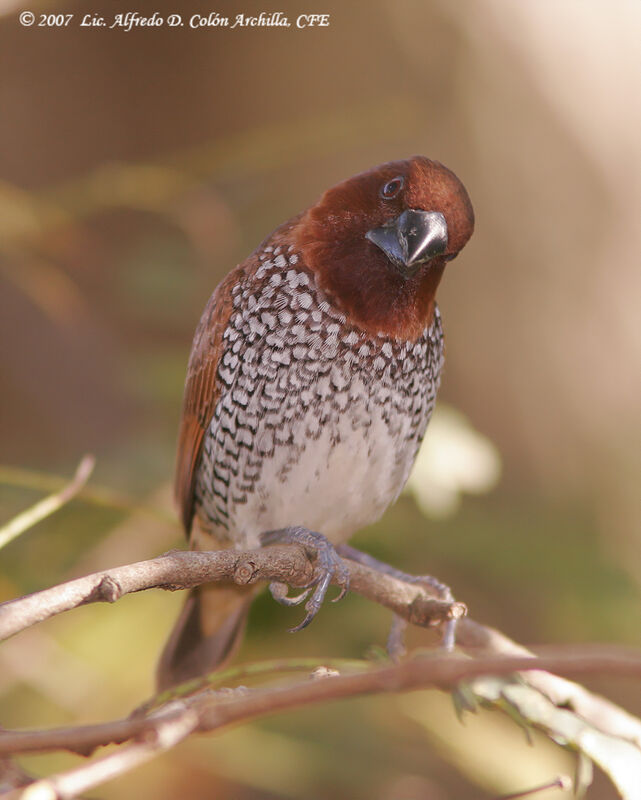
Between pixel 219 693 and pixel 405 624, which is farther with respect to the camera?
pixel 405 624

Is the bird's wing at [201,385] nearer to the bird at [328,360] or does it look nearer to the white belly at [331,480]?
the bird at [328,360]

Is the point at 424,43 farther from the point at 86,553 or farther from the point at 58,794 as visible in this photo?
the point at 58,794

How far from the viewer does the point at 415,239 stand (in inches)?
89.4

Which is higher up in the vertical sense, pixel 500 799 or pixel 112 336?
pixel 112 336

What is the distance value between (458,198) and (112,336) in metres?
2.81

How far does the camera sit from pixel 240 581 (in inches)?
68.7

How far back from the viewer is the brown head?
2283mm

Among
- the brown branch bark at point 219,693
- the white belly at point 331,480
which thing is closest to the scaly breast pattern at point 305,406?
the white belly at point 331,480

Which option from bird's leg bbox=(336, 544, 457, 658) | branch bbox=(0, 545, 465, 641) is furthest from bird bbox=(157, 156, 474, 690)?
bird's leg bbox=(336, 544, 457, 658)

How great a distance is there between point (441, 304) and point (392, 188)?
2.63m

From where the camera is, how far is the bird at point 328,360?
2371mm

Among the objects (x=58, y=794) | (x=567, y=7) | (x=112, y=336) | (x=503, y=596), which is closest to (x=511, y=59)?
(x=567, y=7)

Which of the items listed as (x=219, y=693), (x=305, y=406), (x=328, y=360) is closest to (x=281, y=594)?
(x=305, y=406)

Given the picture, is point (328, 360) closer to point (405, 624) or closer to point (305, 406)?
point (305, 406)
